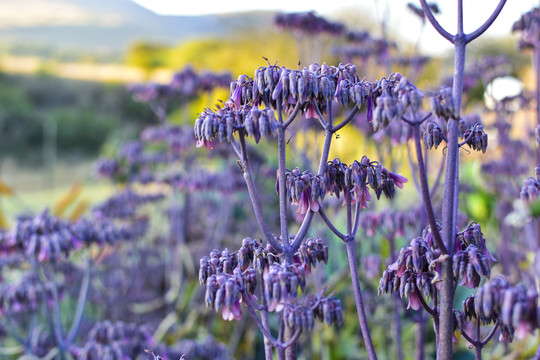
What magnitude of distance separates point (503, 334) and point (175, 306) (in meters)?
3.54

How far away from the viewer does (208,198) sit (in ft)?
20.5

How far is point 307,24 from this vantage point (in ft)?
14.5

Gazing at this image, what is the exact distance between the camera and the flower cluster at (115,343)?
7.38 feet

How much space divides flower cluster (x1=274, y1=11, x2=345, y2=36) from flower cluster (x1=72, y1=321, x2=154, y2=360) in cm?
293

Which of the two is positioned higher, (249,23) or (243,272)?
(249,23)

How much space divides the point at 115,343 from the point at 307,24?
319 cm

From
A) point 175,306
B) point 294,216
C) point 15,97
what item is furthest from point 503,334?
point 15,97

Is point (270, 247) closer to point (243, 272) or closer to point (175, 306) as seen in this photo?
point (243, 272)

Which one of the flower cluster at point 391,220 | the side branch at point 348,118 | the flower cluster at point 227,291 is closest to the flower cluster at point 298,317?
the flower cluster at point 227,291

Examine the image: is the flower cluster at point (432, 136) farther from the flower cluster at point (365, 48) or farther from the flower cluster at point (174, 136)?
the flower cluster at point (174, 136)

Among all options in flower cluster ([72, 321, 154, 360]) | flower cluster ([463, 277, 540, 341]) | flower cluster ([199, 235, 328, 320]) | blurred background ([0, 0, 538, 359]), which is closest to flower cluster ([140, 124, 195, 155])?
blurred background ([0, 0, 538, 359])

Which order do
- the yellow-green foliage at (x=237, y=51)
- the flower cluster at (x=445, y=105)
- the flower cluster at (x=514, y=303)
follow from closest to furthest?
the flower cluster at (x=514, y=303), the flower cluster at (x=445, y=105), the yellow-green foliage at (x=237, y=51)

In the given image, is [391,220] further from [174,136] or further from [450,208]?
[174,136]

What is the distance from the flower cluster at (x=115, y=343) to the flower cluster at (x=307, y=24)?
293 cm
